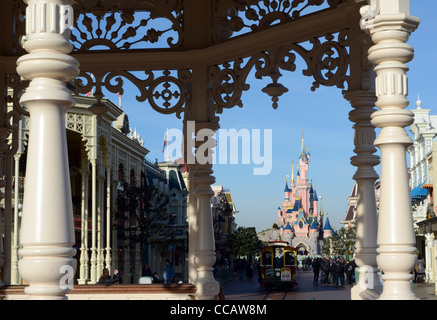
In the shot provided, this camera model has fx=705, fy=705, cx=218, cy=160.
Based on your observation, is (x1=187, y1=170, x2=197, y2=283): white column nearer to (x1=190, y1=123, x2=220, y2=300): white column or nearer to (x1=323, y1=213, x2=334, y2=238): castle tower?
(x1=190, y1=123, x2=220, y2=300): white column

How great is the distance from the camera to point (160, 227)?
4175 cm

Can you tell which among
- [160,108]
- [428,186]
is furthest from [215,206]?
[160,108]

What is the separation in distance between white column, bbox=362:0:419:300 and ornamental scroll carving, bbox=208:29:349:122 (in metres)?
2.30

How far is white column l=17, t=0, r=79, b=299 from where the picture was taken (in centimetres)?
404

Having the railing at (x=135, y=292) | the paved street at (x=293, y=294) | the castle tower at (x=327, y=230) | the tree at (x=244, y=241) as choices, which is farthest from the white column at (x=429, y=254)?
the castle tower at (x=327, y=230)

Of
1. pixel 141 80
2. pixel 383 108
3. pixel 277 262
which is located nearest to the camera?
pixel 383 108


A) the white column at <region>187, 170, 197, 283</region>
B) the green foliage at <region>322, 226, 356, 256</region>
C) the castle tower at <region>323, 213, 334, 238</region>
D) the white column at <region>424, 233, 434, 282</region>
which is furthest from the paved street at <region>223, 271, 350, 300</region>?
the castle tower at <region>323, 213, 334, 238</region>

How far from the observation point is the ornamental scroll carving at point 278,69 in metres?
7.12

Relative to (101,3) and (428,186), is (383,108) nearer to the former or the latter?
(101,3)

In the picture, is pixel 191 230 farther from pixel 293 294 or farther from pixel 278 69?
pixel 293 294

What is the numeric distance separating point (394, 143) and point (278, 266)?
4040 centimetres

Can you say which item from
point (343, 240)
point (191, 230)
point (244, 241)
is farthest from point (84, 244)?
point (244, 241)

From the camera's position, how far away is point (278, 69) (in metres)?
7.62
